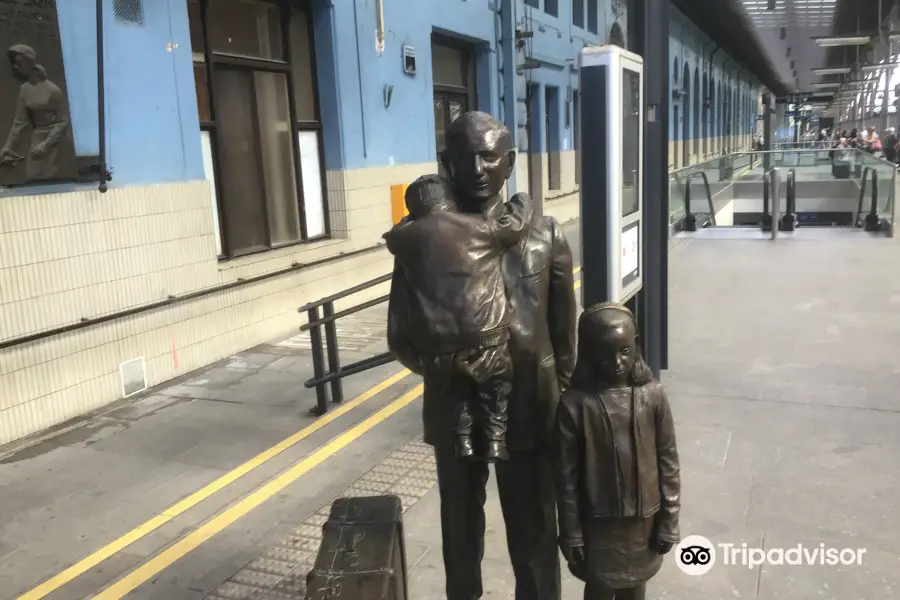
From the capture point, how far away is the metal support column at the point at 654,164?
18.4 feet

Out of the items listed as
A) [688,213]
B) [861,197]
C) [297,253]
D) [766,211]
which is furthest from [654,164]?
[861,197]

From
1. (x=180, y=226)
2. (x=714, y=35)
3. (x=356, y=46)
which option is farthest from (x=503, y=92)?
(x=714, y=35)

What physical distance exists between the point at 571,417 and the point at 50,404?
4.92 meters

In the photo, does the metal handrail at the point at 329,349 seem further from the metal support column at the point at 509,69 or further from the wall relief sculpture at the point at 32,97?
the metal support column at the point at 509,69

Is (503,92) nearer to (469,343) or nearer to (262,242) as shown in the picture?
(262,242)

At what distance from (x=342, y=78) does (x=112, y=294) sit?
4234 mm

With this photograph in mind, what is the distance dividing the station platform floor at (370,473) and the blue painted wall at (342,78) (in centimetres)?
223

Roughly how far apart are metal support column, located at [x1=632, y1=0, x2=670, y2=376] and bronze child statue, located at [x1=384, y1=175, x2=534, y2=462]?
371cm

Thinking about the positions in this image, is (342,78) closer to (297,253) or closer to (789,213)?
(297,253)

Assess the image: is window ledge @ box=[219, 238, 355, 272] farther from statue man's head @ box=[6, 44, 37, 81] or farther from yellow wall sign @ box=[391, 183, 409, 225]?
statue man's head @ box=[6, 44, 37, 81]

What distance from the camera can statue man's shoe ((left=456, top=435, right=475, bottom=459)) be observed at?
2227 millimetres

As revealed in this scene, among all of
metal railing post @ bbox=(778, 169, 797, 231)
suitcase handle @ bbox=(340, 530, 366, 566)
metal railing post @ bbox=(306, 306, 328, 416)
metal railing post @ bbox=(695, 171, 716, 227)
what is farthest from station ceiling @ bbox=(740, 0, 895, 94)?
suitcase handle @ bbox=(340, 530, 366, 566)

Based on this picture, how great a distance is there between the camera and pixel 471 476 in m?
2.48

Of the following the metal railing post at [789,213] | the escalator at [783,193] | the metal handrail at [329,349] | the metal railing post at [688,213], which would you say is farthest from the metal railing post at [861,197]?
the metal handrail at [329,349]
